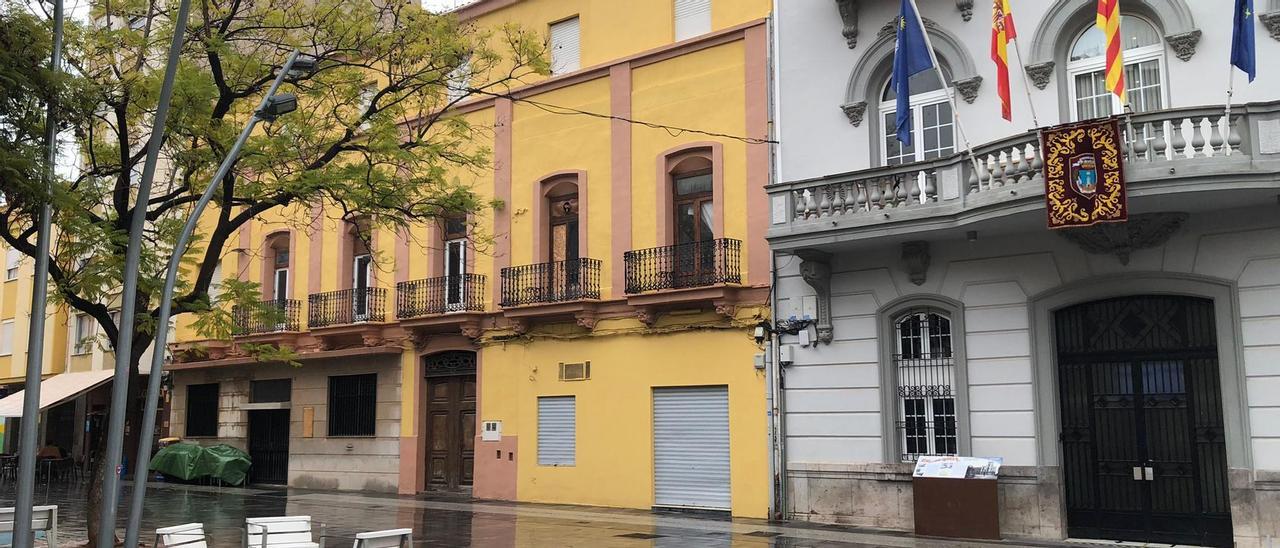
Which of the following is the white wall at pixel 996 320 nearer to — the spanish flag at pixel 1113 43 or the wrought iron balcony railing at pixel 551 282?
the spanish flag at pixel 1113 43

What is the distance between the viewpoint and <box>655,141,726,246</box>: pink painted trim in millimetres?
20469

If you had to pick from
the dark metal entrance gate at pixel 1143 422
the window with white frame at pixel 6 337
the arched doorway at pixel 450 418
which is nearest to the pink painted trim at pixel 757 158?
the dark metal entrance gate at pixel 1143 422

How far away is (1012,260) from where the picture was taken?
54.3ft

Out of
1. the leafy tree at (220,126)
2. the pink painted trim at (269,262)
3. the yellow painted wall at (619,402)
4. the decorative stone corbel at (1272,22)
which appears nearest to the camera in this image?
the decorative stone corbel at (1272,22)

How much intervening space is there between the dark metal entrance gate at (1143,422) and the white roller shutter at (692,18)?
891 centimetres

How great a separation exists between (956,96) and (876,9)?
215 cm

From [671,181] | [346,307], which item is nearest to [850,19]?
[671,181]

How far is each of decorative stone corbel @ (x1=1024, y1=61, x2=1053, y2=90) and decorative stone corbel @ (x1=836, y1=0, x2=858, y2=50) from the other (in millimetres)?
3150

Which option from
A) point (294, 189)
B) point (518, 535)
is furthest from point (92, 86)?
point (518, 535)

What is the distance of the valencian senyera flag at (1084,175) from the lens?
13.9 meters

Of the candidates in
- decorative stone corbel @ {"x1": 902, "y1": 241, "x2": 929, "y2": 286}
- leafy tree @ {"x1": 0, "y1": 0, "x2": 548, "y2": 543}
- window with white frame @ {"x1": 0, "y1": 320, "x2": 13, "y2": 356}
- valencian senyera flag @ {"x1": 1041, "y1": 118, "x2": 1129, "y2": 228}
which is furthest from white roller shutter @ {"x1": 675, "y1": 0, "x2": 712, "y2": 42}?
window with white frame @ {"x1": 0, "y1": 320, "x2": 13, "y2": 356}

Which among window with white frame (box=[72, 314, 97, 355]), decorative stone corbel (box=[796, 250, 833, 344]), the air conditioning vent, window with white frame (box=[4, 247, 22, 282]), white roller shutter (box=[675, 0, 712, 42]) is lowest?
the air conditioning vent

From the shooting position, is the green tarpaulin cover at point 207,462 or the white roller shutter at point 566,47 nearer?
the white roller shutter at point 566,47

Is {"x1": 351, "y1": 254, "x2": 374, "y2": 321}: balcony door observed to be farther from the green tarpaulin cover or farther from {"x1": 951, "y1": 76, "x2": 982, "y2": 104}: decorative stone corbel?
{"x1": 951, "y1": 76, "x2": 982, "y2": 104}: decorative stone corbel
